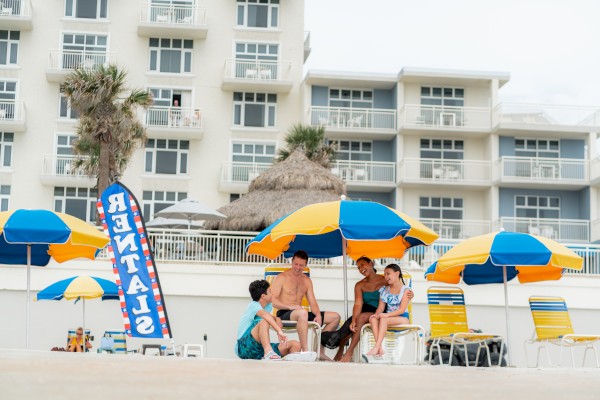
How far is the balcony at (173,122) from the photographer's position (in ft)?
130

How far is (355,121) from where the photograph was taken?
41.0 metres

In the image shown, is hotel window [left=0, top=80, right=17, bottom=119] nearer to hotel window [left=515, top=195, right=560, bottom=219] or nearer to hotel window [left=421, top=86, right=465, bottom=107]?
hotel window [left=421, top=86, right=465, bottom=107]

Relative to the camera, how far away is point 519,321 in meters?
22.8

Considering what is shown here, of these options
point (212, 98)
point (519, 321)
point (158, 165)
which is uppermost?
point (212, 98)

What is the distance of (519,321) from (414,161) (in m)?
18.3

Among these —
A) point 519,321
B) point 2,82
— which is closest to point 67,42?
point 2,82

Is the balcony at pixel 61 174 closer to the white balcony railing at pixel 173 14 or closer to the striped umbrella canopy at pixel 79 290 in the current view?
the white balcony railing at pixel 173 14

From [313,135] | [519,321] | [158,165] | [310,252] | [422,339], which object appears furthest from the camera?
[158,165]

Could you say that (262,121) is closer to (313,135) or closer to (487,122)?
(313,135)

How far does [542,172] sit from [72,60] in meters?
19.6

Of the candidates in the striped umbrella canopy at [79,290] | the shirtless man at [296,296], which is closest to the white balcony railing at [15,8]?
the striped umbrella canopy at [79,290]

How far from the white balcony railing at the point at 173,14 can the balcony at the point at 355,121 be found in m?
6.03

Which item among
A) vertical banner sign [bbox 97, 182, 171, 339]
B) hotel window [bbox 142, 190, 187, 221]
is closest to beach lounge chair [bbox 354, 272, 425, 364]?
vertical banner sign [bbox 97, 182, 171, 339]

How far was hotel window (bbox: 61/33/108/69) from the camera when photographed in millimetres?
39906
